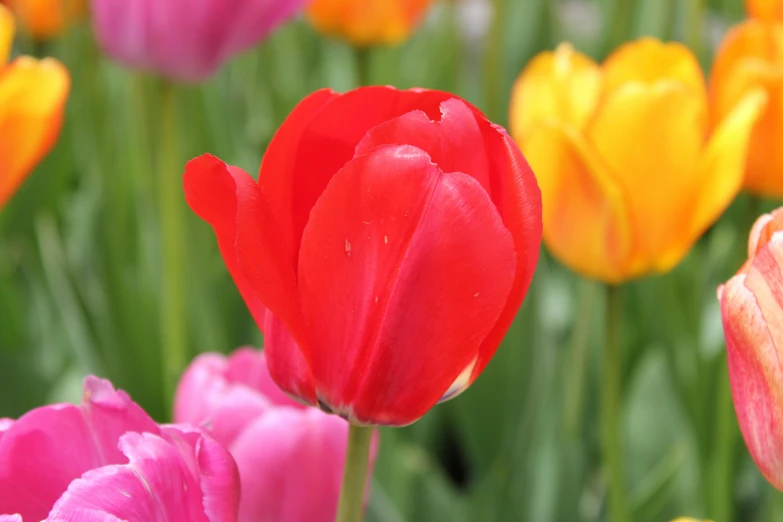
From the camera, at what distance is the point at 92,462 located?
25 cm

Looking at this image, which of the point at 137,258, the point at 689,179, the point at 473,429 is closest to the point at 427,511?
the point at 473,429

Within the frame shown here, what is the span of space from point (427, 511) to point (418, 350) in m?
0.51

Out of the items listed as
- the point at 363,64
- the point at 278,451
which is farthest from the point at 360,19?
the point at 278,451

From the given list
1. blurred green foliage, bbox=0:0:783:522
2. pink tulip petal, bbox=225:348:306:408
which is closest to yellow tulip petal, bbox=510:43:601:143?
blurred green foliage, bbox=0:0:783:522

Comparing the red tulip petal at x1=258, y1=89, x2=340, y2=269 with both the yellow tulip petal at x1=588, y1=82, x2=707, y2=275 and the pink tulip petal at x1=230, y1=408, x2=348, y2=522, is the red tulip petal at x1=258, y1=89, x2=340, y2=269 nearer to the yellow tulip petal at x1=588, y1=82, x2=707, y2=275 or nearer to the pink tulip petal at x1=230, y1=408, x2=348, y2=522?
the pink tulip petal at x1=230, y1=408, x2=348, y2=522

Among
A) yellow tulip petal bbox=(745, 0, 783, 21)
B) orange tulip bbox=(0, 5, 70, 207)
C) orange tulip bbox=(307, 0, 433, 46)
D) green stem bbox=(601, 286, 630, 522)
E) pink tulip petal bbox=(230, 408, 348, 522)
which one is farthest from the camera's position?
orange tulip bbox=(307, 0, 433, 46)

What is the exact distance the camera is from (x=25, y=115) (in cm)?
44

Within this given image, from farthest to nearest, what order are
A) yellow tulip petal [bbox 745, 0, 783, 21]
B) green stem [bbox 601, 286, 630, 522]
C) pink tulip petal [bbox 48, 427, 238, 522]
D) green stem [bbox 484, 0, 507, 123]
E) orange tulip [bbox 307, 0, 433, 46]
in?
1. orange tulip [bbox 307, 0, 433, 46]
2. green stem [bbox 484, 0, 507, 123]
3. yellow tulip petal [bbox 745, 0, 783, 21]
4. green stem [bbox 601, 286, 630, 522]
5. pink tulip petal [bbox 48, 427, 238, 522]

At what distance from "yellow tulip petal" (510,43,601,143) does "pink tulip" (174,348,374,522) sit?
28 cm

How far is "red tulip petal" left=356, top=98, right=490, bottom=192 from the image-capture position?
0.24 m

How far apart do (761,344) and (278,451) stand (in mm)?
158

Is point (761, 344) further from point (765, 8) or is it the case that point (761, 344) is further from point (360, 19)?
point (360, 19)

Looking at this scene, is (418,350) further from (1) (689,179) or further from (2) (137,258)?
(2) (137,258)

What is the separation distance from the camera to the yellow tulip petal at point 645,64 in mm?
584
